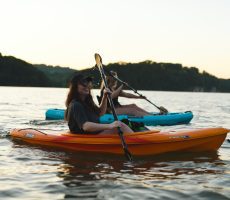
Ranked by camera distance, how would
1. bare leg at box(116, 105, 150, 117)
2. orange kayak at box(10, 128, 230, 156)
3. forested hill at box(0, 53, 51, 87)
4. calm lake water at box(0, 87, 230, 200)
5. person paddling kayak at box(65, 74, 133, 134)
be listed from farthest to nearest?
forested hill at box(0, 53, 51, 87), bare leg at box(116, 105, 150, 117), orange kayak at box(10, 128, 230, 156), person paddling kayak at box(65, 74, 133, 134), calm lake water at box(0, 87, 230, 200)

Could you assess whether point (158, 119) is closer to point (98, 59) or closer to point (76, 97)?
point (98, 59)

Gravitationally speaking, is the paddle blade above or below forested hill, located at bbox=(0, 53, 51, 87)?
below

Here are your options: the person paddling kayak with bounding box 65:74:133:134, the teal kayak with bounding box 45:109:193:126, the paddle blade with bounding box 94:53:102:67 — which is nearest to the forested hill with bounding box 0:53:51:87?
the teal kayak with bounding box 45:109:193:126

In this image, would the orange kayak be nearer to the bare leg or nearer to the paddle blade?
the paddle blade

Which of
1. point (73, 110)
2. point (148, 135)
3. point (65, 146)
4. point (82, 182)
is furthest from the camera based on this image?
point (65, 146)

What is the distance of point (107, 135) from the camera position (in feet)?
24.0

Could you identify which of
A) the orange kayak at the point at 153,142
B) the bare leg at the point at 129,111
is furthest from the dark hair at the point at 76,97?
the bare leg at the point at 129,111

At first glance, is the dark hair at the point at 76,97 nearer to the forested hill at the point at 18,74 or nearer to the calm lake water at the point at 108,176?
the calm lake water at the point at 108,176

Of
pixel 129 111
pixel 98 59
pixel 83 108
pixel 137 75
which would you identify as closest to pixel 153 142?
pixel 83 108

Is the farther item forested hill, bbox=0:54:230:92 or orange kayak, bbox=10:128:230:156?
forested hill, bbox=0:54:230:92

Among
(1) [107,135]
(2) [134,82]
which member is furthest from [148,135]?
(2) [134,82]

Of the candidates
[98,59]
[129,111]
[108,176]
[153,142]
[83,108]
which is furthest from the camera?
[129,111]

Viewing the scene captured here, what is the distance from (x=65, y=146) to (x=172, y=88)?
104m

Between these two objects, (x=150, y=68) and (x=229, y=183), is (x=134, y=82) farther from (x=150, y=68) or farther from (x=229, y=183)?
(x=229, y=183)
